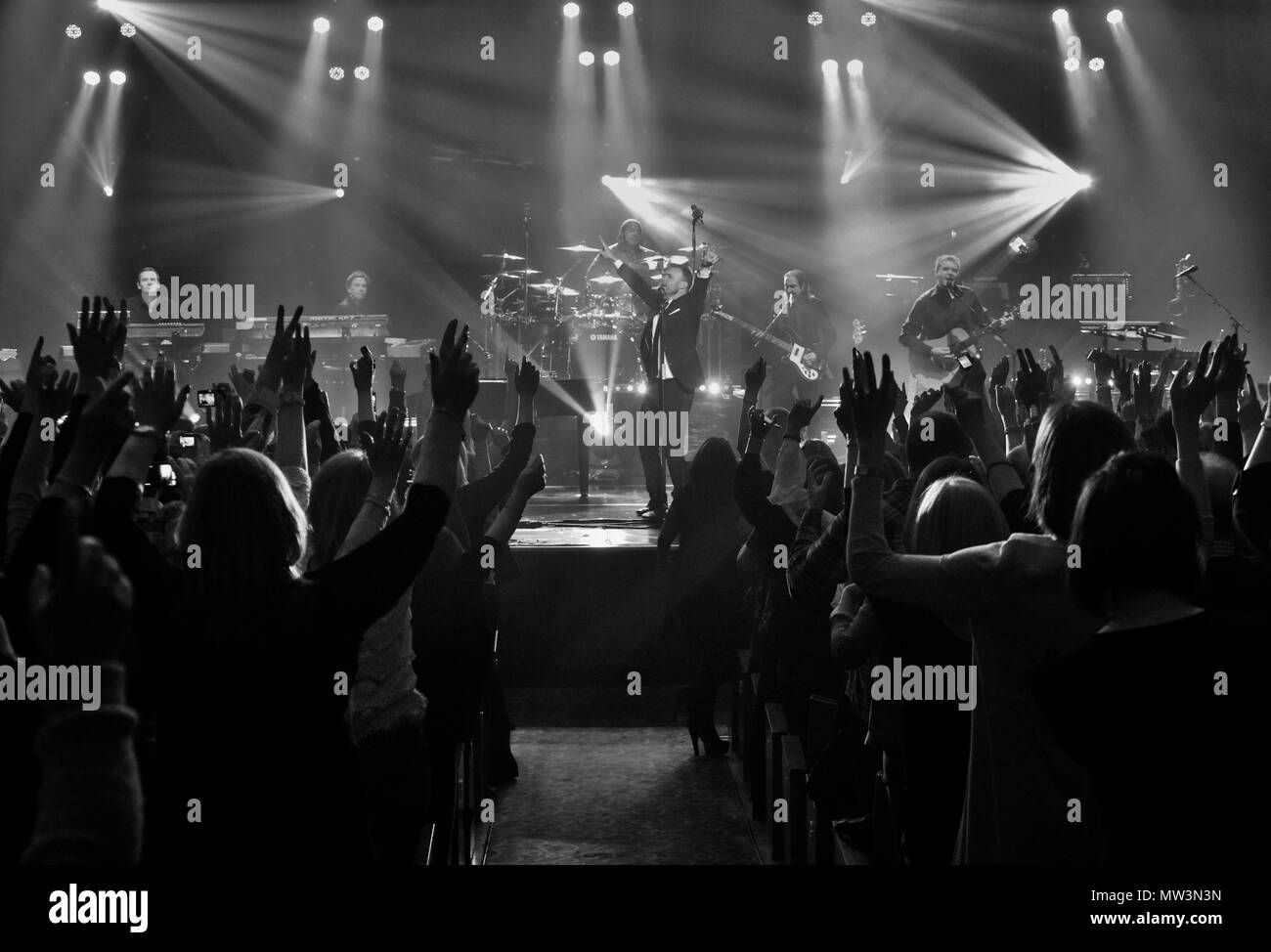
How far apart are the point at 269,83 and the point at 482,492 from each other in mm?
10362

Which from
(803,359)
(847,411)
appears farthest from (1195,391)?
(803,359)

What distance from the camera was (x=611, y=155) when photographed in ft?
39.1

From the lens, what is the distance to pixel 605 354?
1077 centimetres

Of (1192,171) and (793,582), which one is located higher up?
(1192,171)

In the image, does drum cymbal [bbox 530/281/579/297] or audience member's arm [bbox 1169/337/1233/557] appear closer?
audience member's arm [bbox 1169/337/1233/557]

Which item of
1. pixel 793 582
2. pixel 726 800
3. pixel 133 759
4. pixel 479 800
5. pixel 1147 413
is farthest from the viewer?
pixel 726 800

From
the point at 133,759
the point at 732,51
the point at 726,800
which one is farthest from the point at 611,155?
the point at 133,759

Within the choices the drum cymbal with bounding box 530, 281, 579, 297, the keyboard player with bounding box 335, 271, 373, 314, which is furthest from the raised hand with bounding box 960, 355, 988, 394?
the keyboard player with bounding box 335, 271, 373, 314

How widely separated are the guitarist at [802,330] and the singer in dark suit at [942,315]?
0.82 meters

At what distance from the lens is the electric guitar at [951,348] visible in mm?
10016

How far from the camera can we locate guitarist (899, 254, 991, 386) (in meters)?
10.3

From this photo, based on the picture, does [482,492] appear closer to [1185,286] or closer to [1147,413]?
[1147,413]

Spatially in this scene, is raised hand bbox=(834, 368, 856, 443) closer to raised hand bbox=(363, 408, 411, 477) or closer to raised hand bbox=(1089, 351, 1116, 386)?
raised hand bbox=(363, 408, 411, 477)

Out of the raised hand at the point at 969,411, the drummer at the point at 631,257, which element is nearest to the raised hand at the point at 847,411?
the raised hand at the point at 969,411
